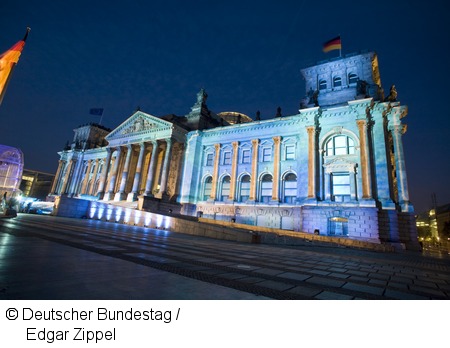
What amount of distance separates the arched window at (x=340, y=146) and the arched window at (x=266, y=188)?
313 inches

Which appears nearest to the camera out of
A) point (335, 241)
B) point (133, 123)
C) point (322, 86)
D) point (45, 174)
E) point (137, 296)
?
point (137, 296)

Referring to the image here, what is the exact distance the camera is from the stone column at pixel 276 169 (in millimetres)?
28458

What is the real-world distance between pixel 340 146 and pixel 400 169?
6.12 metres

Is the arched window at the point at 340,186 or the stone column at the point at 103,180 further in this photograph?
the stone column at the point at 103,180

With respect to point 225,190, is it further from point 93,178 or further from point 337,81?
point 93,178

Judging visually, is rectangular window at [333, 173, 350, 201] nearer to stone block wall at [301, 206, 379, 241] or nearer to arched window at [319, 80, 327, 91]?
stone block wall at [301, 206, 379, 241]

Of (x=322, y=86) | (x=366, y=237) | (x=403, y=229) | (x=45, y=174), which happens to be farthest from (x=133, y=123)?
(x=45, y=174)

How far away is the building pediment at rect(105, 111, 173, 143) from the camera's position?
117 feet

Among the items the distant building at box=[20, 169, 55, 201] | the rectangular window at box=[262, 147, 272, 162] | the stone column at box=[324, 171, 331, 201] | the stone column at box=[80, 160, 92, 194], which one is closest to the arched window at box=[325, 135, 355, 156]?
the stone column at box=[324, 171, 331, 201]

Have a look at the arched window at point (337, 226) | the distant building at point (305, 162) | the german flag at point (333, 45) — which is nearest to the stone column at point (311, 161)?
the distant building at point (305, 162)

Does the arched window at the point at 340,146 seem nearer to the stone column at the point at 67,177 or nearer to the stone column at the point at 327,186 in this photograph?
the stone column at the point at 327,186

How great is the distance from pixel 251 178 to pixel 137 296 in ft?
94.9

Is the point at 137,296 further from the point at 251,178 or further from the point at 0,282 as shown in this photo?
the point at 251,178
